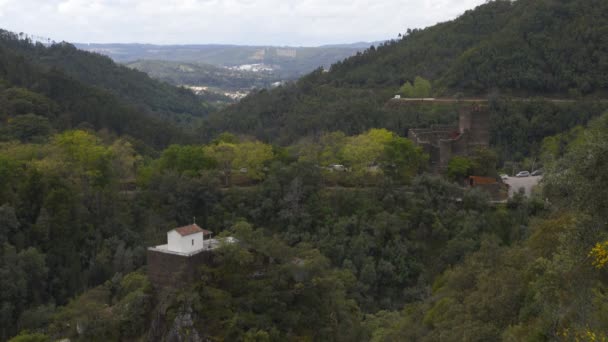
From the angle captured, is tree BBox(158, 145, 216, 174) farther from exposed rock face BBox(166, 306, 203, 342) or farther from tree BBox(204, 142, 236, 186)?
exposed rock face BBox(166, 306, 203, 342)

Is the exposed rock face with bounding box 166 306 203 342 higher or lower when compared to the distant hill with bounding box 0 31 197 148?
lower

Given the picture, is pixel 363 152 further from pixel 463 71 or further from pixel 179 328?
pixel 463 71

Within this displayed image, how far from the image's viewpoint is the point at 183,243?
2202 cm

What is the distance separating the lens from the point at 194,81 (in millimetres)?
181250

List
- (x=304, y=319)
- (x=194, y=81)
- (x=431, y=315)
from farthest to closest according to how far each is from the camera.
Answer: (x=194, y=81)
(x=304, y=319)
(x=431, y=315)

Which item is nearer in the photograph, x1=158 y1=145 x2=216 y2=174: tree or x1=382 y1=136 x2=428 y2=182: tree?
x1=382 y1=136 x2=428 y2=182: tree

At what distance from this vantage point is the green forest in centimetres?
1654

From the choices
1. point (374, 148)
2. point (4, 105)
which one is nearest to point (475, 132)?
point (374, 148)

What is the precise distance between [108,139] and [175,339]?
30024 mm

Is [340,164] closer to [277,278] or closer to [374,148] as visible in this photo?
[374,148]

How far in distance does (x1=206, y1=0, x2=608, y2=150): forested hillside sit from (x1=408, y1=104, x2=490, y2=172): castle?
49.9 feet

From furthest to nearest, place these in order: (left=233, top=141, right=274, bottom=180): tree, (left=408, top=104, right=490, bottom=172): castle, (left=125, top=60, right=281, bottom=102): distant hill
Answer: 1. (left=125, top=60, right=281, bottom=102): distant hill
2. (left=408, top=104, right=490, bottom=172): castle
3. (left=233, top=141, right=274, bottom=180): tree

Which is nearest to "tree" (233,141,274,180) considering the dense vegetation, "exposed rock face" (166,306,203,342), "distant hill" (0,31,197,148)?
the dense vegetation

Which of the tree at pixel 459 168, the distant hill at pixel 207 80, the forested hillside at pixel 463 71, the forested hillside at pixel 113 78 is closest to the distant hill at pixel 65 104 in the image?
the forested hillside at pixel 113 78
